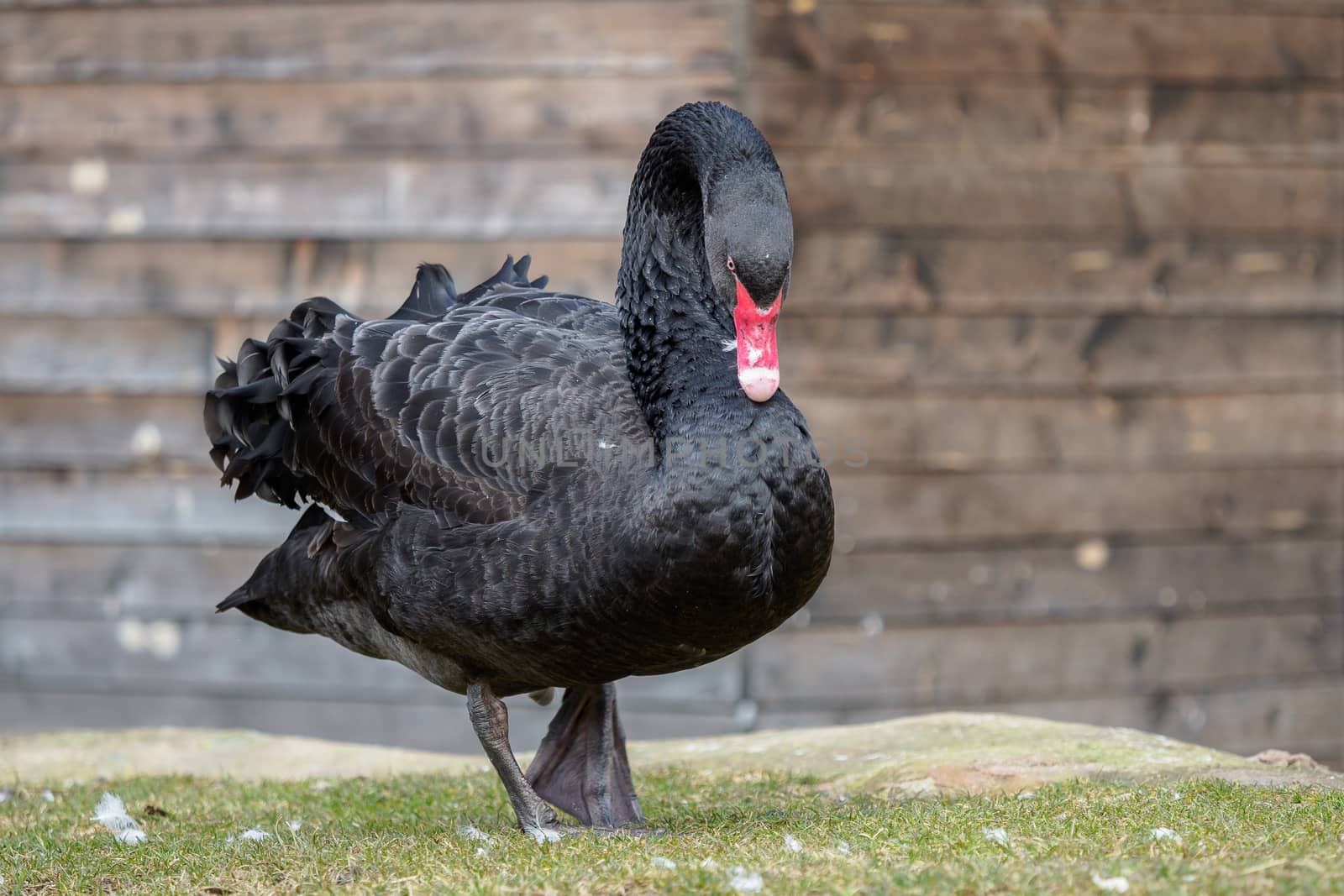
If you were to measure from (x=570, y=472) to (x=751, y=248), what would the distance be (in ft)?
2.74

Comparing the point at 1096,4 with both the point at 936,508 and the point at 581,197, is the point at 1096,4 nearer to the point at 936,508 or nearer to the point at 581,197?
the point at 936,508

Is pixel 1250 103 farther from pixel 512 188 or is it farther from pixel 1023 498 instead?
pixel 512 188

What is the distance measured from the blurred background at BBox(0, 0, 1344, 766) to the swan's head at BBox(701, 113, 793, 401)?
3200 mm

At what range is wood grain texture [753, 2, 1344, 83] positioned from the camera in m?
7.51

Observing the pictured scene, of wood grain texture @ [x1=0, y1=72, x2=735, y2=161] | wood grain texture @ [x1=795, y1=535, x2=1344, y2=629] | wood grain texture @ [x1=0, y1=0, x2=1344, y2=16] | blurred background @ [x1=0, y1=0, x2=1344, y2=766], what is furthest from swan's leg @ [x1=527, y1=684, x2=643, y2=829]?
wood grain texture @ [x1=0, y1=0, x2=1344, y2=16]

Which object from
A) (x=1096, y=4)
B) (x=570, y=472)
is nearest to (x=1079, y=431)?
(x=1096, y=4)

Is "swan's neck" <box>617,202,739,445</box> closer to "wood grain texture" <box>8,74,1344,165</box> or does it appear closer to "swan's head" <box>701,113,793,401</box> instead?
"swan's head" <box>701,113,793,401</box>

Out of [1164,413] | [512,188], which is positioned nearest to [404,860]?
[512,188]

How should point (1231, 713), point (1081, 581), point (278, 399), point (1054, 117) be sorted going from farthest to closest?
point (1231, 713) < point (1081, 581) < point (1054, 117) < point (278, 399)

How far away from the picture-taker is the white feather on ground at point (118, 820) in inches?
194

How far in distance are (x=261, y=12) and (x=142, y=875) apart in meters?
4.97

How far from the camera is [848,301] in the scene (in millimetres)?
7727

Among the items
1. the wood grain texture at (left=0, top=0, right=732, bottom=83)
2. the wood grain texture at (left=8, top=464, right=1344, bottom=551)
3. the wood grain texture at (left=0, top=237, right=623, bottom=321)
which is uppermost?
the wood grain texture at (left=0, top=0, right=732, bottom=83)

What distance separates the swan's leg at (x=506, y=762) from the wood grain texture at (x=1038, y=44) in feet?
12.9
